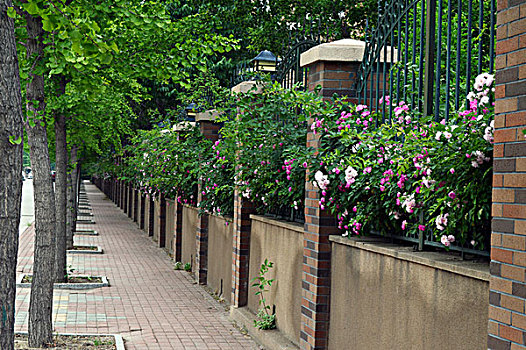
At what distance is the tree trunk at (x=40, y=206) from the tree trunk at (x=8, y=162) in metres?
3.83

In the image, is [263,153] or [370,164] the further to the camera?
[263,153]

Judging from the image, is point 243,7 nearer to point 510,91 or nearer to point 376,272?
point 376,272

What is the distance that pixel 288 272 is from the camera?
7.75 metres

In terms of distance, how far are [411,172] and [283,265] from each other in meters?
3.46

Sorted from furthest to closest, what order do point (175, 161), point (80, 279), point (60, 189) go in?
point (175, 161), point (80, 279), point (60, 189)

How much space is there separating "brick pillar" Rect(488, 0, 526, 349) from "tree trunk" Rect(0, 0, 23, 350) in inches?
93.6

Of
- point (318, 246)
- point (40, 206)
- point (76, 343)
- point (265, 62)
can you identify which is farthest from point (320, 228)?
point (265, 62)

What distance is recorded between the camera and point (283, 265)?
315 inches

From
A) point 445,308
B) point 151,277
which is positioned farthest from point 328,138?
point 151,277

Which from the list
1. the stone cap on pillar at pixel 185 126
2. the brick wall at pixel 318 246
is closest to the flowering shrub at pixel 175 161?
the stone cap on pillar at pixel 185 126

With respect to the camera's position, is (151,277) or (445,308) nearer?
(445,308)

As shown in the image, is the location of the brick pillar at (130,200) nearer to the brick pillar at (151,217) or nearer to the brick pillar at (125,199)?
the brick pillar at (125,199)

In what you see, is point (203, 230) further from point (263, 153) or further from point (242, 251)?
point (263, 153)

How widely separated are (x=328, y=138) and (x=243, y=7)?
19.1 m
